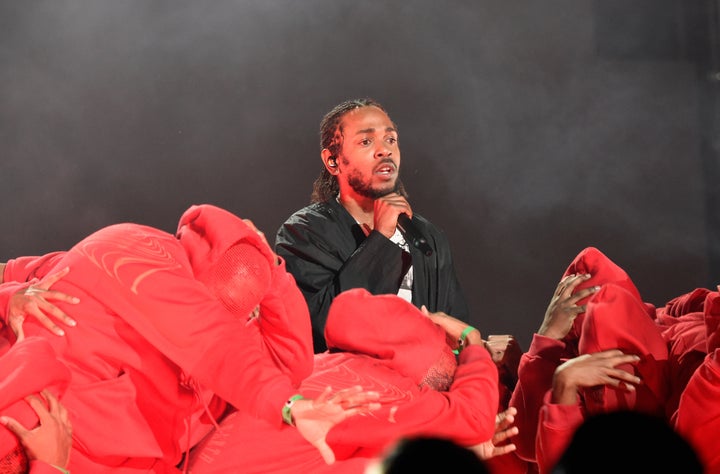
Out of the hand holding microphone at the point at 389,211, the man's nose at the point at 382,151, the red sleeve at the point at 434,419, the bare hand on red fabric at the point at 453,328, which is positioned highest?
the man's nose at the point at 382,151

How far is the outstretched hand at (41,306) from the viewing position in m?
1.75

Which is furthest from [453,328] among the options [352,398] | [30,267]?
[30,267]

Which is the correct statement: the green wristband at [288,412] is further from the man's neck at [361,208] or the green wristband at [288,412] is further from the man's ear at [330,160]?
the man's ear at [330,160]

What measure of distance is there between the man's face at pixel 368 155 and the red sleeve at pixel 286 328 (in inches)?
41.9

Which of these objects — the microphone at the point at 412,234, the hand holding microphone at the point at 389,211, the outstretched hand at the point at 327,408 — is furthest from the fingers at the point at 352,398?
the microphone at the point at 412,234

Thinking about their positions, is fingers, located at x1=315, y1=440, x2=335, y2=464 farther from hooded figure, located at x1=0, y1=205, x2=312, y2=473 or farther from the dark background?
the dark background

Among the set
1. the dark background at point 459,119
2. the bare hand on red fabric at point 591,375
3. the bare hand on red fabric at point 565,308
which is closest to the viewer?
the bare hand on red fabric at point 591,375

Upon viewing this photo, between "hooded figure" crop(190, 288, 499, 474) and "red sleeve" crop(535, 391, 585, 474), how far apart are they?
25 cm

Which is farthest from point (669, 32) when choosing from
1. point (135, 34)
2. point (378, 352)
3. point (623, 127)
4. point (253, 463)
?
point (253, 463)

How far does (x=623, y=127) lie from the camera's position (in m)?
3.87

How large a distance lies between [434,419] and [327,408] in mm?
261

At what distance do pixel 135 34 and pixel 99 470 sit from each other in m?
2.11

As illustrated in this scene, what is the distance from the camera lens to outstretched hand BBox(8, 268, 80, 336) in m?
1.75

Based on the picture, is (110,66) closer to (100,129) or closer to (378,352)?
(100,129)
